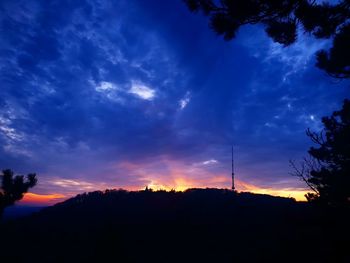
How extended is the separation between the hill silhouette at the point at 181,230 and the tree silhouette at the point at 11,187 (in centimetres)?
607

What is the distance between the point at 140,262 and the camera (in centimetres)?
1903

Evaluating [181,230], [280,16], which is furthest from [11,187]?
[280,16]

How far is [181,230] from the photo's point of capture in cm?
2342

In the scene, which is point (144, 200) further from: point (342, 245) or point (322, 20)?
point (322, 20)

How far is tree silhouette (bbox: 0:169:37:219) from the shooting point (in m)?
16.5

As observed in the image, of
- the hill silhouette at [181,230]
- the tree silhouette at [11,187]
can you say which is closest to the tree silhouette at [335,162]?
the hill silhouette at [181,230]

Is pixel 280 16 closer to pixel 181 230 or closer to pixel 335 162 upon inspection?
pixel 335 162

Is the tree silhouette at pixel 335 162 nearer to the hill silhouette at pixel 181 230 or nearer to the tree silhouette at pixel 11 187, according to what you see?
the hill silhouette at pixel 181 230

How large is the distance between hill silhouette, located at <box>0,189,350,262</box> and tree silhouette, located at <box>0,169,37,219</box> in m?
6.07

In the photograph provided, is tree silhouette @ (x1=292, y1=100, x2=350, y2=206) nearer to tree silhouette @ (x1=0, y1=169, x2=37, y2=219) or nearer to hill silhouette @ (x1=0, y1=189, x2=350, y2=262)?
hill silhouette @ (x1=0, y1=189, x2=350, y2=262)

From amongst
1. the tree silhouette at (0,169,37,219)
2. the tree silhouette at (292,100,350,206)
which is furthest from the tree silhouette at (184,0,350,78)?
the tree silhouette at (0,169,37,219)

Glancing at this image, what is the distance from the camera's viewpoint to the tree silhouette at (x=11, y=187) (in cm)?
1647

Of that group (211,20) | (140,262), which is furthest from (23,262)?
(211,20)

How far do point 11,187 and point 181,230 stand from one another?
14623 millimetres
